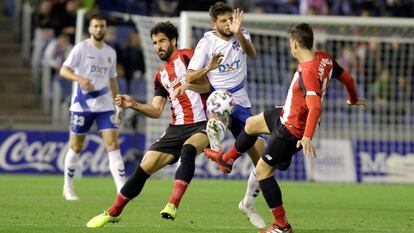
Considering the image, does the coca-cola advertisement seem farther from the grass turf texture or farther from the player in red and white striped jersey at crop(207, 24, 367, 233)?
the player in red and white striped jersey at crop(207, 24, 367, 233)

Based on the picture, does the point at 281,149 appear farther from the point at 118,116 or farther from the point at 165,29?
the point at 118,116

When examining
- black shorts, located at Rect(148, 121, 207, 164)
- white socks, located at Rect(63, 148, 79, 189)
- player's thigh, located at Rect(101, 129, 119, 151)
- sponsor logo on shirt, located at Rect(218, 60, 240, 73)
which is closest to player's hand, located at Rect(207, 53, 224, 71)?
black shorts, located at Rect(148, 121, 207, 164)

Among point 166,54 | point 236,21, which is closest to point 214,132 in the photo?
point 166,54

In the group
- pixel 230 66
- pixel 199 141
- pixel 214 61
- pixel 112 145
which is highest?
pixel 214 61

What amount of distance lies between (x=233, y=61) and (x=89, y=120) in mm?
3308

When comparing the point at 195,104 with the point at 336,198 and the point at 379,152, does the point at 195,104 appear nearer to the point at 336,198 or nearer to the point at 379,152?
the point at 336,198

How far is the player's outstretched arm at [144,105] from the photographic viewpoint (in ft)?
31.5

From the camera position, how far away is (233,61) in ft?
39.2

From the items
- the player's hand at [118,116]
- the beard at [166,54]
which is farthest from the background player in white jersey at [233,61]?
the player's hand at [118,116]

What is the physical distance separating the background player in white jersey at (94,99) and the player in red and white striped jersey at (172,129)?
11.9ft

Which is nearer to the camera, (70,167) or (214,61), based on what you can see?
(214,61)

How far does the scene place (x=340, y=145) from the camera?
2150 centimetres

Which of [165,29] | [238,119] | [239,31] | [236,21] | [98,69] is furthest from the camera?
[98,69]

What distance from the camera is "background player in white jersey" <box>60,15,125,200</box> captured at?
47.2ft
